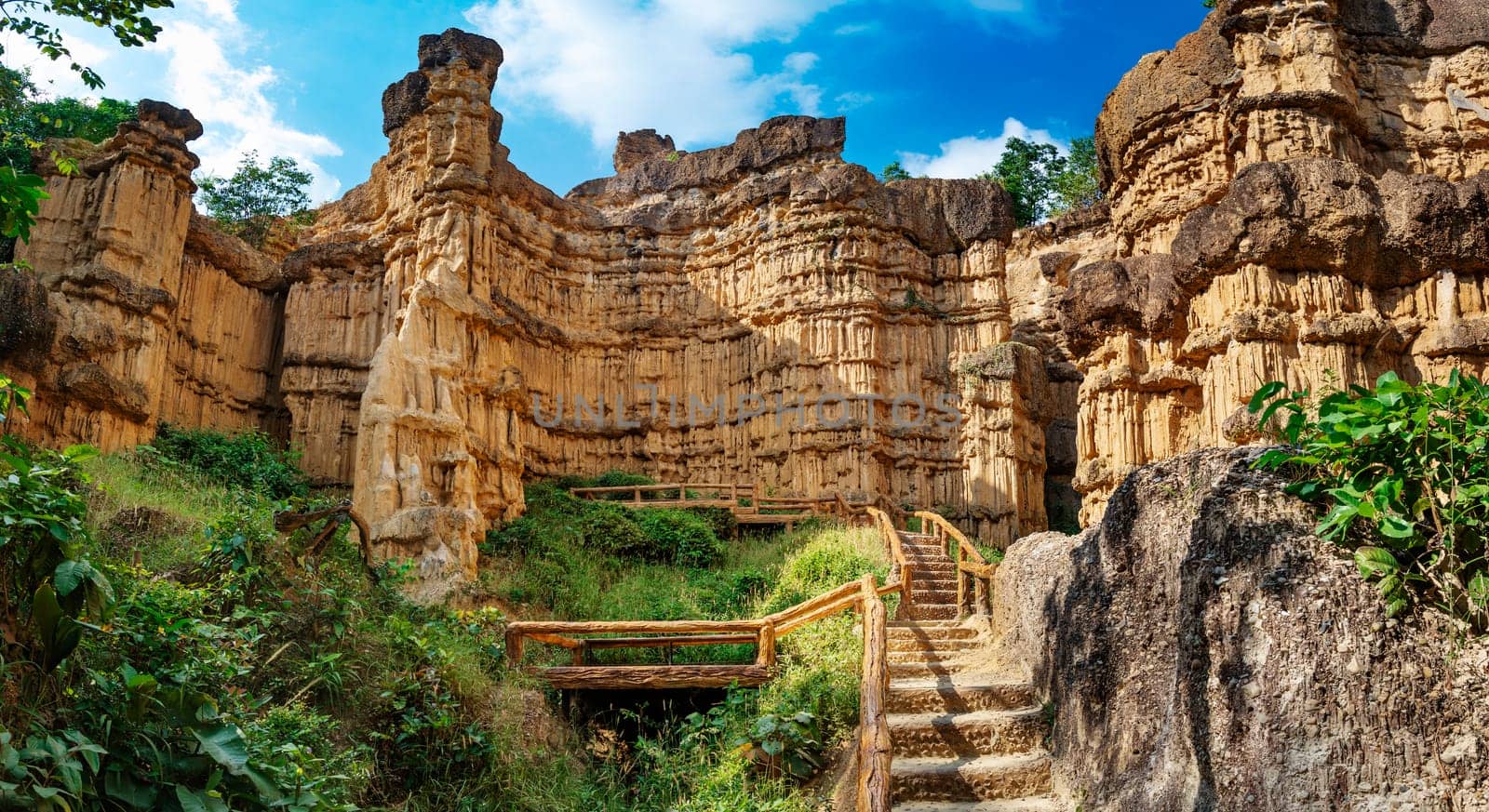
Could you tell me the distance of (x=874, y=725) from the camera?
7.89 meters

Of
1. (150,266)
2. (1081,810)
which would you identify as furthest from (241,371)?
(1081,810)

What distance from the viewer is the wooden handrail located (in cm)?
703

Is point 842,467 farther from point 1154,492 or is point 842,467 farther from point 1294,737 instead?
point 1294,737

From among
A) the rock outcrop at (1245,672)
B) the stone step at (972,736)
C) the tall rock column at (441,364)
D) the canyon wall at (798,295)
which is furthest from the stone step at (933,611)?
the tall rock column at (441,364)

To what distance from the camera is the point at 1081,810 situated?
7.56 meters

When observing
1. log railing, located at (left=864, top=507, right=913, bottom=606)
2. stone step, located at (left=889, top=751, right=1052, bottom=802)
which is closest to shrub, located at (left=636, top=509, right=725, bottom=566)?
log railing, located at (left=864, top=507, right=913, bottom=606)

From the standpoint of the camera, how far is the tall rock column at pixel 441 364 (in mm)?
17719

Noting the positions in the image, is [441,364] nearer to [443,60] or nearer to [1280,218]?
[443,60]

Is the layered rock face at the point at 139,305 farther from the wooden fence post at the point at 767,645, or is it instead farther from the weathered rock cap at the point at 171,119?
the wooden fence post at the point at 767,645

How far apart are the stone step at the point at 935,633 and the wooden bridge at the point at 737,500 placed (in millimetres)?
10545

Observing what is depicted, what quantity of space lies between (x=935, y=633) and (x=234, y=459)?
1627cm

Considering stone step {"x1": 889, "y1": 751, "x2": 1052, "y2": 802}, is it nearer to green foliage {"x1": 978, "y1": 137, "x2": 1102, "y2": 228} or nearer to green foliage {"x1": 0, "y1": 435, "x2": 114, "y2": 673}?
green foliage {"x1": 0, "y1": 435, "x2": 114, "y2": 673}

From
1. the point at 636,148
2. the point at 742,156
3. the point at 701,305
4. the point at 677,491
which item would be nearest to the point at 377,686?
the point at 677,491

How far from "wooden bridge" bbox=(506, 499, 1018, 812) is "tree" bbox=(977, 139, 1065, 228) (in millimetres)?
21778
